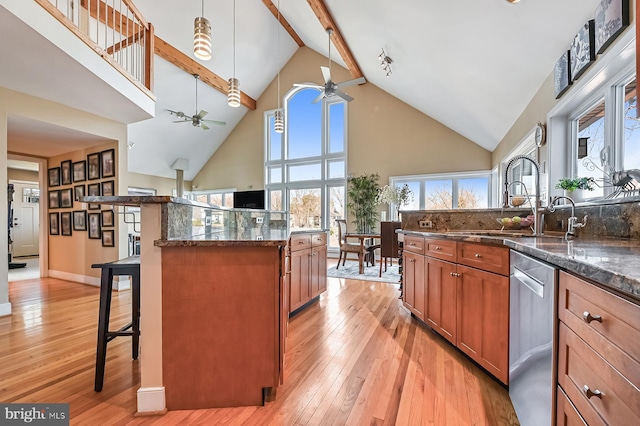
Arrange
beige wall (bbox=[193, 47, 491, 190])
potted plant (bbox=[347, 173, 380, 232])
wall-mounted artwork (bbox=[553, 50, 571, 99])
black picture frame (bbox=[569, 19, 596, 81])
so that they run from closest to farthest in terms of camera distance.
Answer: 1. black picture frame (bbox=[569, 19, 596, 81])
2. wall-mounted artwork (bbox=[553, 50, 571, 99])
3. beige wall (bbox=[193, 47, 491, 190])
4. potted plant (bbox=[347, 173, 380, 232])

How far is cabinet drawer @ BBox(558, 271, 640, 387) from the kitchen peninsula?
115 cm

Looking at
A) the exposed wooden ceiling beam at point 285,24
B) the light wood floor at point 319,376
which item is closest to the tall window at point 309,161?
the exposed wooden ceiling beam at point 285,24

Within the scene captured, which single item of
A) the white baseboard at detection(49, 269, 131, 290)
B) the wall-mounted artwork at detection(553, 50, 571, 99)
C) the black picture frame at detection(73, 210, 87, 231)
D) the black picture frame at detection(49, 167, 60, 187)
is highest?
the wall-mounted artwork at detection(553, 50, 571, 99)

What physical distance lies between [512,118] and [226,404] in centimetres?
445

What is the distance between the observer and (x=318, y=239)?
3189 millimetres

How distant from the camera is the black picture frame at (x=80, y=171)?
429cm

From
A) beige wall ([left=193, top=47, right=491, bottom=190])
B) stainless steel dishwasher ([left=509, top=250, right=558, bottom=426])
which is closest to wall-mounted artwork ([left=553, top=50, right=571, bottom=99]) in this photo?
stainless steel dishwasher ([left=509, top=250, right=558, bottom=426])

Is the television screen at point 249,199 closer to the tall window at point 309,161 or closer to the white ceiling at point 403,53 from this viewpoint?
the tall window at point 309,161

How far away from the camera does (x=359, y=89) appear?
6641mm

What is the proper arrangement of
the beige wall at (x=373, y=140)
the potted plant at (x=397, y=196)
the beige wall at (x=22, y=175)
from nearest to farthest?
the potted plant at (x=397, y=196) < the beige wall at (x=373, y=140) < the beige wall at (x=22, y=175)

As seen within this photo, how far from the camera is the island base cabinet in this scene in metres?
1.52

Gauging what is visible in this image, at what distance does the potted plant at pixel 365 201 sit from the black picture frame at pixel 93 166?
15.6 feet

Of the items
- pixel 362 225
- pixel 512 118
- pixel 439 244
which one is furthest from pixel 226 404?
pixel 362 225

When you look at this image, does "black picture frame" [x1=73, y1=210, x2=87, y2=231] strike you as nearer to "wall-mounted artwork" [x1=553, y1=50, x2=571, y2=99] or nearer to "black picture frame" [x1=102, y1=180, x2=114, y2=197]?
"black picture frame" [x1=102, y1=180, x2=114, y2=197]
